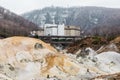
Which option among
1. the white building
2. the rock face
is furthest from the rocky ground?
the white building

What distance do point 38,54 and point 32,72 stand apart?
3435 mm

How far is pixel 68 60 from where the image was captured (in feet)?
128

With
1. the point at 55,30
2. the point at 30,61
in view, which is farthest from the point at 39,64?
the point at 55,30

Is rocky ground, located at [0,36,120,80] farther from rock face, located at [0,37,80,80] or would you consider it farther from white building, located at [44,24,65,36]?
white building, located at [44,24,65,36]

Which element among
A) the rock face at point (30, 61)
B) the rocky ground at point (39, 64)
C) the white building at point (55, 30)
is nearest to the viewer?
the rocky ground at point (39, 64)

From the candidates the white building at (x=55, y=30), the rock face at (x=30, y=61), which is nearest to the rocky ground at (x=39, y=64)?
the rock face at (x=30, y=61)

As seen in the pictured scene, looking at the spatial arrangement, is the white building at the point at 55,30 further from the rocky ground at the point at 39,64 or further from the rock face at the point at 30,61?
the rock face at the point at 30,61

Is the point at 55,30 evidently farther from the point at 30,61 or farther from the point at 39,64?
the point at 39,64

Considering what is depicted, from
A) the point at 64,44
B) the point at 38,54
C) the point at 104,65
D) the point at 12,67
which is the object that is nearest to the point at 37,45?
the point at 38,54

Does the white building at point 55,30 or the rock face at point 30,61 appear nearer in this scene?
the rock face at point 30,61

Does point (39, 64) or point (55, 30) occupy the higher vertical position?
point (39, 64)

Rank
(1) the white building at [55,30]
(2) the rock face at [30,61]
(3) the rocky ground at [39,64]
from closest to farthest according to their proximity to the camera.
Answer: (3) the rocky ground at [39,64], (2) the rock face at [30,61], (1) the white building at [55,30]

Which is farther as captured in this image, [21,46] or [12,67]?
[21,46]

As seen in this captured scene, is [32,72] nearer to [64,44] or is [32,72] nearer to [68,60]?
[68,60]
